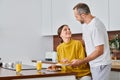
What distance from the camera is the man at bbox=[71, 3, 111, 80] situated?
2434 millimetres

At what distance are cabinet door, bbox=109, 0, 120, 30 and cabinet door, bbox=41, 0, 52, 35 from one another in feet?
5.03

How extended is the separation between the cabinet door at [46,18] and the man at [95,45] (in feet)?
7.74

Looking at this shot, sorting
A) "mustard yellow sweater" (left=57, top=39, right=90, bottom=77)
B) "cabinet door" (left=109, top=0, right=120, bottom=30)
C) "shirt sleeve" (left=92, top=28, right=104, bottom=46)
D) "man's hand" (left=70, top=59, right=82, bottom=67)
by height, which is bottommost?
"man's hand" (left=70, top=59, right=82, bottom=67)

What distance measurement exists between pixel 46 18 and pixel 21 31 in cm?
51

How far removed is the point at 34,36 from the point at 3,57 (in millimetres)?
708

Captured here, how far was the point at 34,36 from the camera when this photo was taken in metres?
5.00

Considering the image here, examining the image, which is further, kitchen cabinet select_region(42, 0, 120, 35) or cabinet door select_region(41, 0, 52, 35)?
cabinet door select_region(41, 0, 52, 35)

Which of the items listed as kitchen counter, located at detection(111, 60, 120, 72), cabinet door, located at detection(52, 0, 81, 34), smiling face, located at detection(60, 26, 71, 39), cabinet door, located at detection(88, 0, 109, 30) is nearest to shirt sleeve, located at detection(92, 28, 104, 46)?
smiling face, located at detection(60, 26, 71, 39)

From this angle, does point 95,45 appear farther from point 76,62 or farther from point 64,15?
point 64,15

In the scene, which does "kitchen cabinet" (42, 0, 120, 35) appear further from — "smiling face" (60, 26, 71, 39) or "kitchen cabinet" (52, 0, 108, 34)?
"smiling face" (60, 26, 71, 39)

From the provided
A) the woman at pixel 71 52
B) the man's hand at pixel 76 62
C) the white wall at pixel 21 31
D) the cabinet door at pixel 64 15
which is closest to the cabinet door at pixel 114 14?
the cabinet door at pixel 64 15

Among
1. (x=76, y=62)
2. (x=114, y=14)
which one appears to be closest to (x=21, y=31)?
(x=114, y=14)

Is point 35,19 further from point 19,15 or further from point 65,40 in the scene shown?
point 65,40

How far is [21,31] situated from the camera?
4852 millimetres
